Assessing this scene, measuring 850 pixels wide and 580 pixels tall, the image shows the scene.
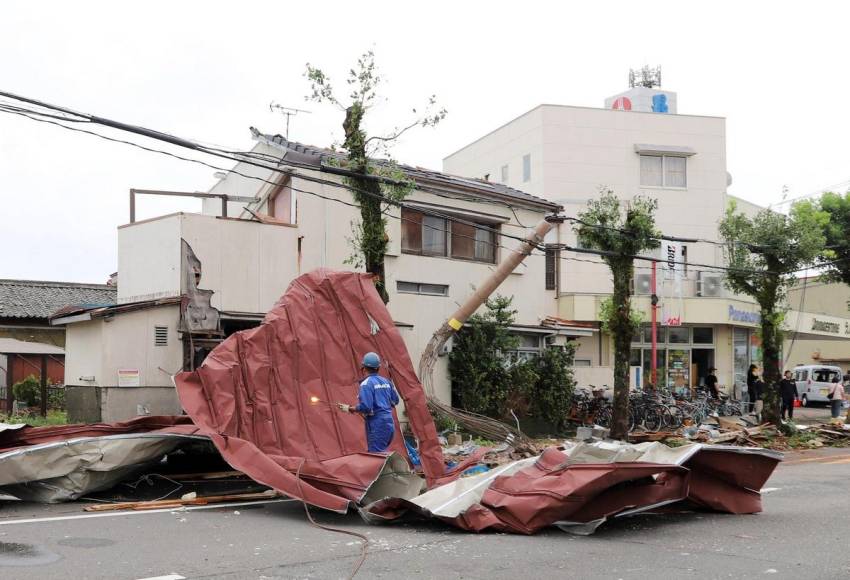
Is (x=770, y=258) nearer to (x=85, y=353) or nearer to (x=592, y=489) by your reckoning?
(x=592, y=489)

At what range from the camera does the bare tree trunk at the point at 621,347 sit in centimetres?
1917

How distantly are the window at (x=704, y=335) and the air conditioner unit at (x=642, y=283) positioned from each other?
9.24 ft

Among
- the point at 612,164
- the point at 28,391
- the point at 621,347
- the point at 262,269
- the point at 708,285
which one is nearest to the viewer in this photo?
the point at 262,269

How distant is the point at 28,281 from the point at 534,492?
27680 mm

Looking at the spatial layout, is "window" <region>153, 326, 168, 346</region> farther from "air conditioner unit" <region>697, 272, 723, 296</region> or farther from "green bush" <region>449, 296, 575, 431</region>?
"air conditioner unit" <region>697, 272, 723, 296</region>

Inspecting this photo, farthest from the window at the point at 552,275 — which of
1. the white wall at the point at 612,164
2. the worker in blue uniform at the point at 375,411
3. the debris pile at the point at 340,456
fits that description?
the worker in blue uniform at the point at 375,411

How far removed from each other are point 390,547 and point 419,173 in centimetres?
1436

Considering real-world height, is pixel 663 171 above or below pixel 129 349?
above

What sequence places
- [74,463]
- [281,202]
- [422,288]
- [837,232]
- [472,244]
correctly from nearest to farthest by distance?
[74,463] < [281,202] < [422,288] < [472,244] < [837,232]

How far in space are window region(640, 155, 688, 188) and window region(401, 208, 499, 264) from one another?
16.2 m

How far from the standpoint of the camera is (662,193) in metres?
36.1

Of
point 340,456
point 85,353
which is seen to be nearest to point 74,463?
point 340,456

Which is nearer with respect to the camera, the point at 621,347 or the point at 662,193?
the point at 621,347

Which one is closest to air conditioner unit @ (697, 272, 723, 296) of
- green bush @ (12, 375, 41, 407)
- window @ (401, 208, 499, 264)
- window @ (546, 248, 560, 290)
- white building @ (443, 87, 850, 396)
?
white building @ (443, 87, 850, 396)
